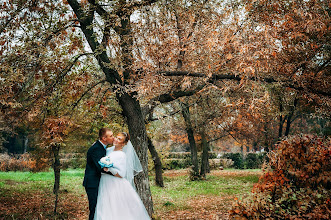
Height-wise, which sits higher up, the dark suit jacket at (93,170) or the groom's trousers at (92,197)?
the dark suit jacket at (93,170)

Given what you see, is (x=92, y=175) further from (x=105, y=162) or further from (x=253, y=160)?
(x=253, y=160)

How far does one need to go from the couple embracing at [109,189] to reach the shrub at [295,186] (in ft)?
6.28

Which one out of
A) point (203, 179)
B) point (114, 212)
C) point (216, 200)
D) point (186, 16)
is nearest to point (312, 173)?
point (114, 212)

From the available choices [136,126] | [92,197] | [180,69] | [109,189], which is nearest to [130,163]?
[109,189]

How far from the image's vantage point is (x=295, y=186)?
502cm

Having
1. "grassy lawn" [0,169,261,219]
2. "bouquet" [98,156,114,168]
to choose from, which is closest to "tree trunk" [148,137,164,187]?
"grassy lawn" [0,169,261,219]

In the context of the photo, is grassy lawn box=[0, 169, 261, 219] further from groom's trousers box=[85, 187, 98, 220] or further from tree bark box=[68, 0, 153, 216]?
groom's trousers box=[85, 187, 98, 220]

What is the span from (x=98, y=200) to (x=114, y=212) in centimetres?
39

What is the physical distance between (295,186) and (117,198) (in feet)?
11.0

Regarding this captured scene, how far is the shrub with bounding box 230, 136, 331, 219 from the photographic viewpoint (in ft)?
15.1

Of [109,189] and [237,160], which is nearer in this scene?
[109,189]

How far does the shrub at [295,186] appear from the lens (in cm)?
460

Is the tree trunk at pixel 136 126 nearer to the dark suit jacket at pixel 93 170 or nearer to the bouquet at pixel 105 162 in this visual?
the dark suit jacket at pixel 93 170

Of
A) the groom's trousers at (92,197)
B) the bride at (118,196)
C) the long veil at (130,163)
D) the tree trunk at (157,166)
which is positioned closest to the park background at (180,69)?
the long veil at (130,163)
